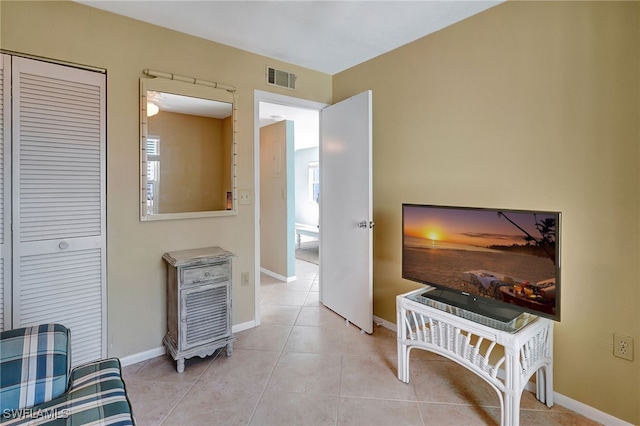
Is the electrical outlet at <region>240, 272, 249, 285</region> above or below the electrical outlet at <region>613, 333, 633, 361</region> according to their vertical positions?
above

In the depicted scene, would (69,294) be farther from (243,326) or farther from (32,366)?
(243,326)

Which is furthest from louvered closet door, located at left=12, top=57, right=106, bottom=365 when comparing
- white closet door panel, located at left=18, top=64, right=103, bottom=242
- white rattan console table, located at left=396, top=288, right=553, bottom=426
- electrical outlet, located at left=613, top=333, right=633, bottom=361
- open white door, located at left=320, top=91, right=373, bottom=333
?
electrical outlet, located at left=613, top=333, right=633, bottom=361

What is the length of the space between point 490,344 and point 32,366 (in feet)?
6.72

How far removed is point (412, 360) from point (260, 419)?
1.14 meters

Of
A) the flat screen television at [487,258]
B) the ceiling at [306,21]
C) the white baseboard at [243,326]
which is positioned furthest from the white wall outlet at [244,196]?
the flat screen television at [487,258]

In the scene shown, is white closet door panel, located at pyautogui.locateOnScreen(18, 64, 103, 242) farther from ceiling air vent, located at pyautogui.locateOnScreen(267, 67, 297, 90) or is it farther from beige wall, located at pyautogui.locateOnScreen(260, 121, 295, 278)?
beige wall, located at pyautogui.locateOnScreen(260, 121, 295, 278)

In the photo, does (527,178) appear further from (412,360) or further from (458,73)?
(412,360)

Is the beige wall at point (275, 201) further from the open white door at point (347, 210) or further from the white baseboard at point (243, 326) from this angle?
the white baseboard at point (243, 326)

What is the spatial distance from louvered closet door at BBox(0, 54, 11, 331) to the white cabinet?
32.5 inches

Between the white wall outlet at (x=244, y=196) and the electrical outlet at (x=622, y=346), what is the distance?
249cm

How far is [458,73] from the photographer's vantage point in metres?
2.19

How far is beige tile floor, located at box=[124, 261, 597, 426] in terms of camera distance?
5.49 ft

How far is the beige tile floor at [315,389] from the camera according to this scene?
1674 mm

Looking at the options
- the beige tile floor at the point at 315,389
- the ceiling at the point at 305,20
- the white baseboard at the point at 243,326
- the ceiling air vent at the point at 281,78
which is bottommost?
the beige tile floor at the point at 315,389
